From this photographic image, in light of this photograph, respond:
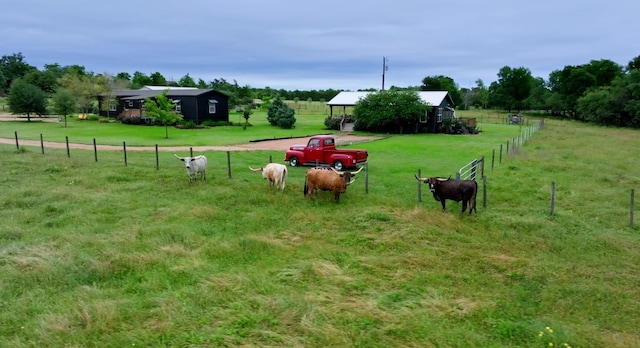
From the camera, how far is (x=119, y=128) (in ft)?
146

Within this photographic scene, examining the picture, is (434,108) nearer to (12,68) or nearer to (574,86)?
(574,86)

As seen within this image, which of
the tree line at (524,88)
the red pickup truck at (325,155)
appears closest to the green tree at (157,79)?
the tree line at (524,88)

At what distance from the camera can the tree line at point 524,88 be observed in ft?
185

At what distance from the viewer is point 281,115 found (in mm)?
46969

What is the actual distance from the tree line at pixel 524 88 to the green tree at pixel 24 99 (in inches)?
9.1

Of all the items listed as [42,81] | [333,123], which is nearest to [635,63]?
[333,123]

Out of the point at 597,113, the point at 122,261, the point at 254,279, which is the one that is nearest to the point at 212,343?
the point at 254,279

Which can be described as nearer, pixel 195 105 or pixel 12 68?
pixel 195 105

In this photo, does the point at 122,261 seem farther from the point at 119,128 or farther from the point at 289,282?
the point at 119,128

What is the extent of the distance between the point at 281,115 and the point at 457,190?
3571cm

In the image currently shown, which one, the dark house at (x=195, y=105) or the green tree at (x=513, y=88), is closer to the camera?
the dark house at (x=195, y=105)

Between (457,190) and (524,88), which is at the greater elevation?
(524,88)

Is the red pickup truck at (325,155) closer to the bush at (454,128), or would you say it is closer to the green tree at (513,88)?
the bush at (454,128)

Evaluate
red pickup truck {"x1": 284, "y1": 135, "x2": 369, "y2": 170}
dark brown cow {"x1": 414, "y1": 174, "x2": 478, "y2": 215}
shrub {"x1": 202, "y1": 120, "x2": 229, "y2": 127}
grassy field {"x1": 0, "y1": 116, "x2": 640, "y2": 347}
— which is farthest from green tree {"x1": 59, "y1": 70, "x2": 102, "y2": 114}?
dark brown cow {"x1": 414, "y1": 174, "x2": 478, "y2": 215}
